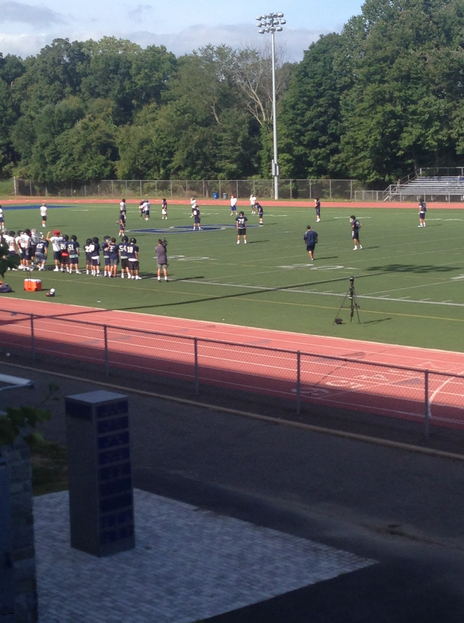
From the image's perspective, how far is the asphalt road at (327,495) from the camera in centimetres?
819

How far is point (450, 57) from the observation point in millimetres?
86188

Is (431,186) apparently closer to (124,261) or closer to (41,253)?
(41,253)

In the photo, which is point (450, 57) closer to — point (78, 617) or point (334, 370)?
point (334, 370)

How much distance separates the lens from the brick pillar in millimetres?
7738

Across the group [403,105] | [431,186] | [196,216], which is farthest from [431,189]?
[196,216]

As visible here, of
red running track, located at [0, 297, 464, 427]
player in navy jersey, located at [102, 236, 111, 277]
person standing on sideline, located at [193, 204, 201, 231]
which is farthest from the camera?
person standing on sideline, located at [193, 204, 201, 231]

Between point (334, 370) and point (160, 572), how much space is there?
8.06 metres

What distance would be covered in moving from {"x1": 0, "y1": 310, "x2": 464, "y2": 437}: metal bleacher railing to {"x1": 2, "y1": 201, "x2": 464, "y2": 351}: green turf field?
3.46m

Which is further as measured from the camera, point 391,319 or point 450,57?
point 450,57

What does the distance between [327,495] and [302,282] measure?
789 inches

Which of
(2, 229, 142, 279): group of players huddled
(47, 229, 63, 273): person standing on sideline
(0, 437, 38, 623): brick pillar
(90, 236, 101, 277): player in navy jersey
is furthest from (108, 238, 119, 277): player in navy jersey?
(0, 437, 38, 623): brick pillar

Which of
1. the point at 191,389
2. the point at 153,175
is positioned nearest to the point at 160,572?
the point at 191,389

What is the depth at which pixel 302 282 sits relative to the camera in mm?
30891

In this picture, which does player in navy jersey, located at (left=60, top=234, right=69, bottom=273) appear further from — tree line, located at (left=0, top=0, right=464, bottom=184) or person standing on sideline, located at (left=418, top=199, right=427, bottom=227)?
tree line, located at (left=0, top=0, right=464, bottom=184)
